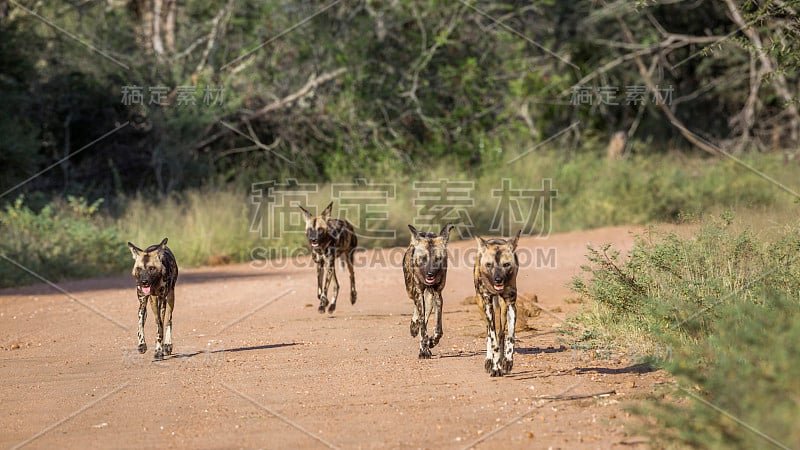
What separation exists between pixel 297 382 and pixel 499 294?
5.61 feet

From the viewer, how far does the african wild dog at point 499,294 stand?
802 cm

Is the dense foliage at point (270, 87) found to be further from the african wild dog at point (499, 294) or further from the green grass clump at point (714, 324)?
the african wild dog at point (499, 294)

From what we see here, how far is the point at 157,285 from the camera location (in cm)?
927

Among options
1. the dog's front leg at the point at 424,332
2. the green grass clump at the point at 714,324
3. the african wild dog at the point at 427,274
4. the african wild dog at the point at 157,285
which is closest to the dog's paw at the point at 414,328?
the african wild dog at the point at 427,274

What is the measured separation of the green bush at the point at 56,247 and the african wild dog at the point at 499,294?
31.4ft

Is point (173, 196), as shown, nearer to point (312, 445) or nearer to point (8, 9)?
point (8, 9)

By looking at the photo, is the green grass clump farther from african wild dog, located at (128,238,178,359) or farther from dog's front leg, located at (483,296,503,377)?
african wild dog, located at (128,238,178,359)

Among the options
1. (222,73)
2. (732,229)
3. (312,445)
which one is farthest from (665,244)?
(222,73)

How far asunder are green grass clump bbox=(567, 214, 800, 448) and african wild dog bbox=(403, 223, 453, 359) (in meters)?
1.41

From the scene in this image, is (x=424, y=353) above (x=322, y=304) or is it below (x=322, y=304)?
below

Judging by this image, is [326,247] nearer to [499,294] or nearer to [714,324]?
[499,294]

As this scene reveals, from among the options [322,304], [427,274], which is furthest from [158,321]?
[322,304]

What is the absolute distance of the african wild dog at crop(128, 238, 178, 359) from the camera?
918 cm

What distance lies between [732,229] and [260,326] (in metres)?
5.04
